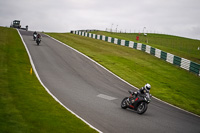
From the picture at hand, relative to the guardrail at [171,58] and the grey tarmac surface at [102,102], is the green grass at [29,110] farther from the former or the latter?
the guardrail at [171,58]

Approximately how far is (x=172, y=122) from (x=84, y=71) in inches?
466

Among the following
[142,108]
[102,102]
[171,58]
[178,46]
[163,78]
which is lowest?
[163,78]

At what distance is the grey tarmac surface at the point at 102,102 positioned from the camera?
11.7 meters

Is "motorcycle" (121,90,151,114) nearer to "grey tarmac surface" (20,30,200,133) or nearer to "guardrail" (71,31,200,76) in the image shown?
"grey tarmac surface" (20,30,200,133)

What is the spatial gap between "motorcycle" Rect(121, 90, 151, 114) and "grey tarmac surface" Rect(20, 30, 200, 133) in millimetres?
313

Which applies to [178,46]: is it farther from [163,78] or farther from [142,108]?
[142,108]

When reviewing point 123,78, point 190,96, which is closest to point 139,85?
point 123,78

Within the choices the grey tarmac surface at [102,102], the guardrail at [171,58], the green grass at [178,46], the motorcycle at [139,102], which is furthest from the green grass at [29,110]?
the green grass at [178,46]

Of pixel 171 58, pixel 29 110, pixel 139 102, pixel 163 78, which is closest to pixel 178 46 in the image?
pixel 171 58

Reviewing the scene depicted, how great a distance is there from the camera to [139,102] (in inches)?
547

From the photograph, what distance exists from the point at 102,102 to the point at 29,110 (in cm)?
473

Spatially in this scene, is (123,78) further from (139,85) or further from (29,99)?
(29,99)

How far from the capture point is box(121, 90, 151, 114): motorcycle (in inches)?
540

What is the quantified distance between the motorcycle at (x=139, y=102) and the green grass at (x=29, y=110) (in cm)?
370
